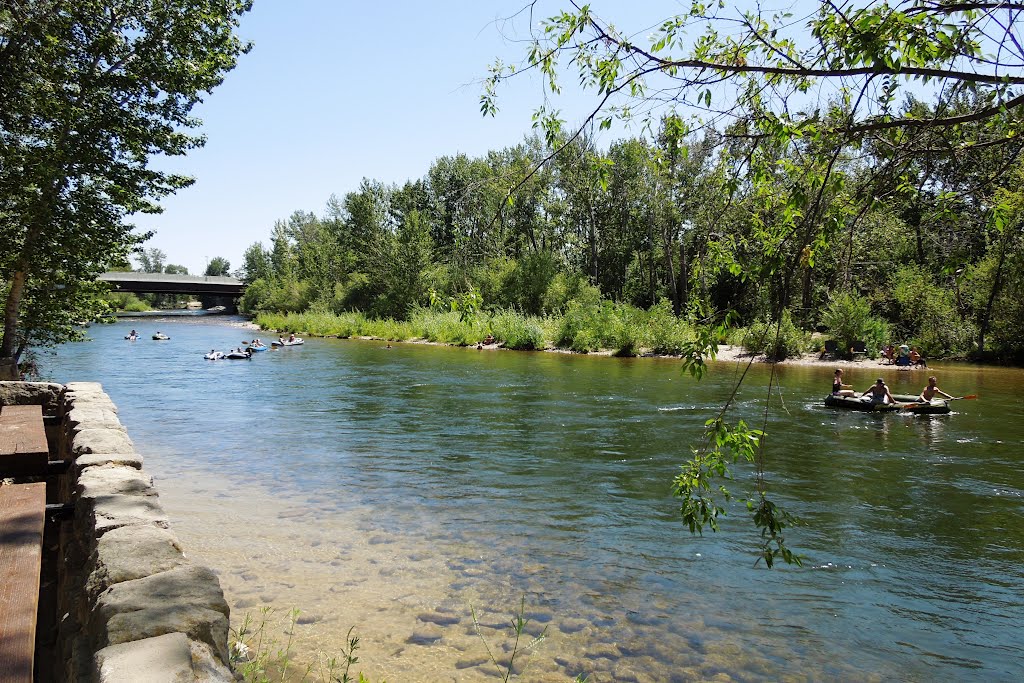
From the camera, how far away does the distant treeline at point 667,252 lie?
160 inches

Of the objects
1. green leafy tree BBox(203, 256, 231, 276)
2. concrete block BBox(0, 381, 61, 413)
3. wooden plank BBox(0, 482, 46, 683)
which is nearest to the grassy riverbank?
concrete block BBox(0, 381, 61, 413)

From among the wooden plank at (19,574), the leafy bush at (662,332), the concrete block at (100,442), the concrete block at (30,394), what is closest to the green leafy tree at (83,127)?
the concrete block at (30,394)

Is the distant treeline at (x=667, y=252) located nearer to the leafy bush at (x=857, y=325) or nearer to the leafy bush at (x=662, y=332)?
the leafy bush at (x=857, y=325)

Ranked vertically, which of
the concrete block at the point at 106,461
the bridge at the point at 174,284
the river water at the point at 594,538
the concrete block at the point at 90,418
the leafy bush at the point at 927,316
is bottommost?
the river water at the point at 594,538

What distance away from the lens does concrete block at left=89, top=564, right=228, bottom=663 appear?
255 cm

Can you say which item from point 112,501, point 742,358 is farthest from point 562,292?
point 112,501

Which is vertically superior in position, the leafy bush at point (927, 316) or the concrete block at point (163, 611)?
the leafy bush at point (927, 316)

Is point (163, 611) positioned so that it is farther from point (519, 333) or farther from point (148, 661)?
point (519, 333)

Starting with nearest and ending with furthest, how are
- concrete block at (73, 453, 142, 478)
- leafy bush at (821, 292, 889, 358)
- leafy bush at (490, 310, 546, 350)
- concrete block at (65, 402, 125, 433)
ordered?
→ 1. concrete block at (73, 453, 142, 478)
2. concrete block at (65, 402, 125, 433)
3. leafy bush at (821, 292, 889, 358)
4. leafy bush at (490, 310, 546, 350)

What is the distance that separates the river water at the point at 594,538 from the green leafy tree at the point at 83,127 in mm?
3804

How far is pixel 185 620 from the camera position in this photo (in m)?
2.64

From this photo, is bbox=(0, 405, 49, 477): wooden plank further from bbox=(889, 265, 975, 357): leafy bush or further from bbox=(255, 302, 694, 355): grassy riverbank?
bbox=(889, 265, 975, 357): leafy bush

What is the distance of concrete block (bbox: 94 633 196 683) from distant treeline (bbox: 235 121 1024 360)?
2.45 m

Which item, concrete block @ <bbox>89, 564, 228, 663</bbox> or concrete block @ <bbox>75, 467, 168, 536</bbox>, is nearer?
concrete block @ <bbox>89, 564, 228, 663</bbox>
